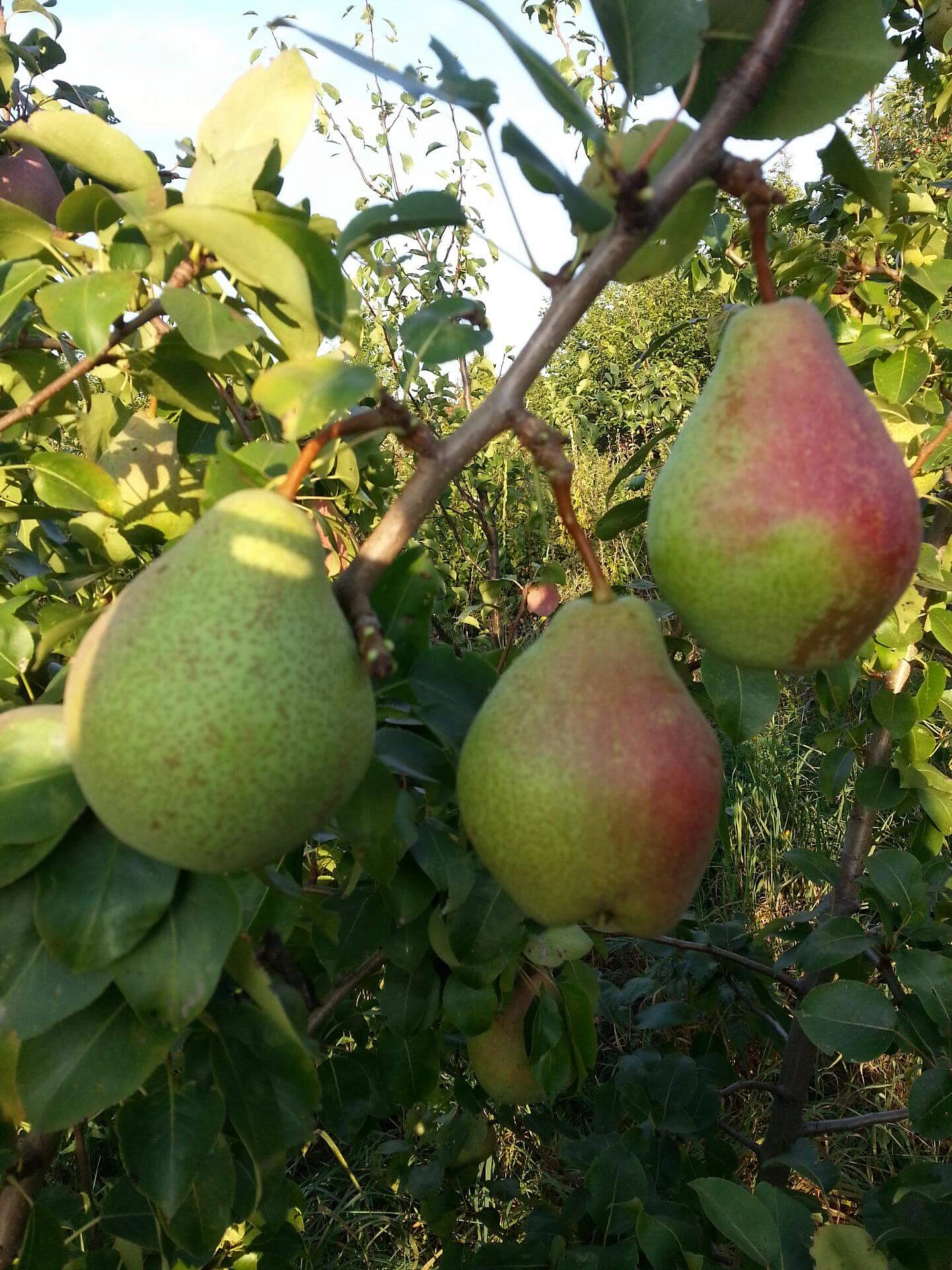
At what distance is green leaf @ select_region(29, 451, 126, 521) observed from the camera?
3.25ft

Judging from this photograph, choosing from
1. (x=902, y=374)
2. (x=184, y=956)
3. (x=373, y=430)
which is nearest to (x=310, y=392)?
(x=373, y=430)

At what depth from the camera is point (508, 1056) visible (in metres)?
1.54

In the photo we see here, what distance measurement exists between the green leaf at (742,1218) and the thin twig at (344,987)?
0.47 metres

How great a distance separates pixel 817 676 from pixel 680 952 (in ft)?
3.78

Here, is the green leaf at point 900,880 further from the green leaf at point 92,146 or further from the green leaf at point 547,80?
the green leaf at point 92,146

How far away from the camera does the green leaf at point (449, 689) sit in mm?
855

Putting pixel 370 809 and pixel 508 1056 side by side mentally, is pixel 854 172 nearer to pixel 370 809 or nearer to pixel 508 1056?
pixel 370 809

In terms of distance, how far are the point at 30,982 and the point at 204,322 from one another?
53 cm

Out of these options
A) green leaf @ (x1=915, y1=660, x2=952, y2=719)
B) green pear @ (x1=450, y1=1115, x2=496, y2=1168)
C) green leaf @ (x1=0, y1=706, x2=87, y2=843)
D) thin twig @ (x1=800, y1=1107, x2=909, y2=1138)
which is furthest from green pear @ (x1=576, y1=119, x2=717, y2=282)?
green pear @ (x1=450, y1=1115, x2=496, y2=1168)

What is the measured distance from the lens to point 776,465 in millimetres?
728

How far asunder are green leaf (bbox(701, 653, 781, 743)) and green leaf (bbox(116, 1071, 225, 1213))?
2.28 feet

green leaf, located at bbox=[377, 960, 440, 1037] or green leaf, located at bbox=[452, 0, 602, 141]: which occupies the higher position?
green leaf, located at bbox=[452, 0, 602, 141]

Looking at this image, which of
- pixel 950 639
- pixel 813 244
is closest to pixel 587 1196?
pixel 950 639

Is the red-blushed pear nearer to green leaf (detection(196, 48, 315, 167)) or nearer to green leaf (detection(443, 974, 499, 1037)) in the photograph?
green leaf (detection(196, 48, 315, 167))
